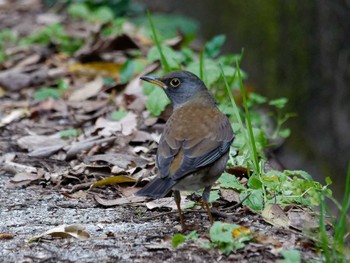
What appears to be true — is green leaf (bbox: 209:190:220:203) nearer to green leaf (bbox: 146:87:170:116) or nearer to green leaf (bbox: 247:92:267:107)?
green leaf (bbox: 146:87:170:116)

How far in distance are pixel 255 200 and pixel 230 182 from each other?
31 cm

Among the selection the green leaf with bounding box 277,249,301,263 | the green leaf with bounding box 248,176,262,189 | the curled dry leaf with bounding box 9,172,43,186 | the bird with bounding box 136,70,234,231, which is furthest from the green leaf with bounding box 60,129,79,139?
the green leaf with bounding box 277,249,301,263

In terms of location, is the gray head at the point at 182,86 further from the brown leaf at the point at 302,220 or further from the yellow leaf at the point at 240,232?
the yellow leaf at the point at 240,232

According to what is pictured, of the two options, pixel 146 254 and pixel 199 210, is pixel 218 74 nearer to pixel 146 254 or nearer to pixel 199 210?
pixel 199 210

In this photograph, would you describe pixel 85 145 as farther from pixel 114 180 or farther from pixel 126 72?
pixel 126 72

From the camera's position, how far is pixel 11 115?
316 inches

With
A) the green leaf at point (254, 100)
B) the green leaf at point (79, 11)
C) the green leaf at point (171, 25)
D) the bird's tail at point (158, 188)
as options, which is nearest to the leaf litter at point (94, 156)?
the bird's tail at point (158, 188)

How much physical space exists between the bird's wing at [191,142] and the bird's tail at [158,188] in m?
0.04

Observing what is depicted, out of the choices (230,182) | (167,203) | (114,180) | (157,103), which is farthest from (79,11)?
(230,182)

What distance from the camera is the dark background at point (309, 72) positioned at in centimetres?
850

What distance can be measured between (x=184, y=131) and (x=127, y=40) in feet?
16.3

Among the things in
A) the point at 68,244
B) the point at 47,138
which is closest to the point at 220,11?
the point at 47,138

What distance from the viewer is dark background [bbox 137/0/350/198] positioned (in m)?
8.50

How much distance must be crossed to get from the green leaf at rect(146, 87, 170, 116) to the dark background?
2003 millimetres
